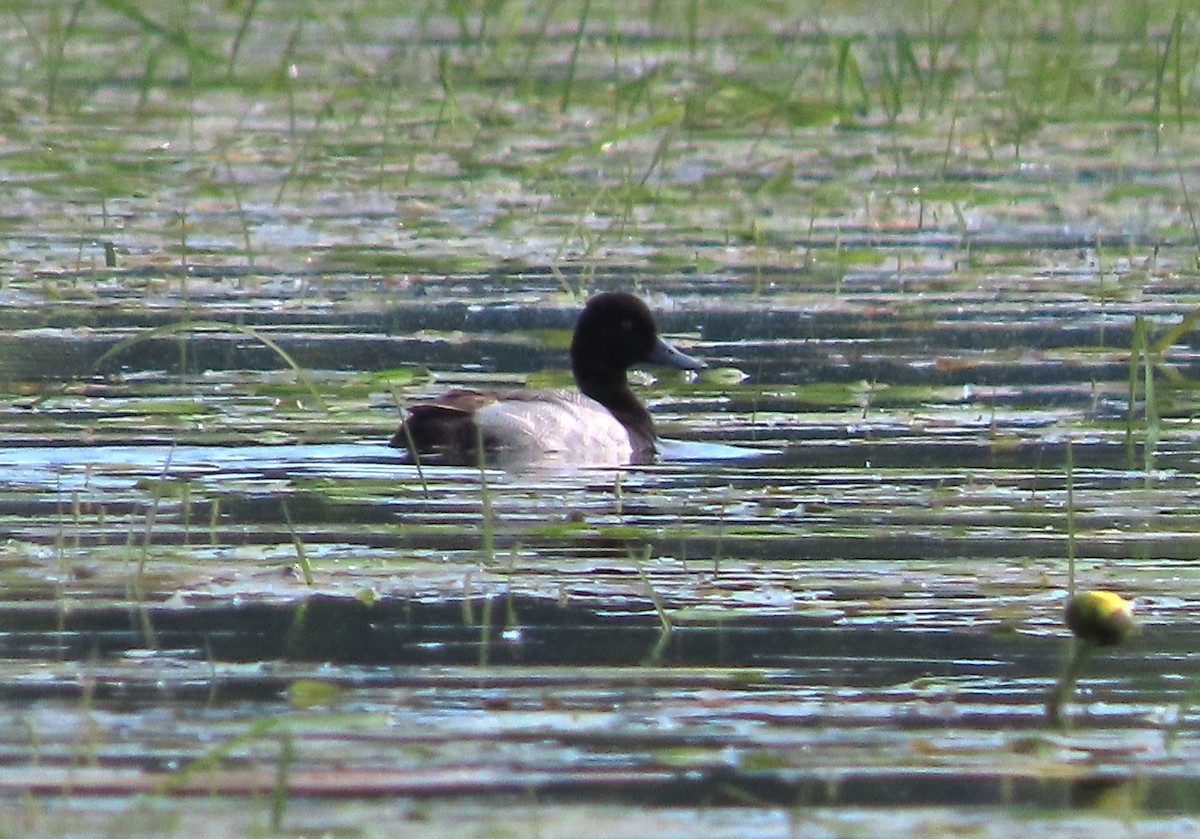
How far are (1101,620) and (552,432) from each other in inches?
163

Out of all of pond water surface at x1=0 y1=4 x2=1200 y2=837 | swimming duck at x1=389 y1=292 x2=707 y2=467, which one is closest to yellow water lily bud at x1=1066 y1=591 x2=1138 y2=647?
pond water surface at x1=0 y1=4 x2=1200 y2=837

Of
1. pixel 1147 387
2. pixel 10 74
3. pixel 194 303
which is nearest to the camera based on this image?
pixel 1147 387

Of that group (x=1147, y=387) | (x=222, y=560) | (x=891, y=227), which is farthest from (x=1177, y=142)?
(x=222, y=560)

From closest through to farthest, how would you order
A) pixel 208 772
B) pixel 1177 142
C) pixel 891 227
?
pixel 208 772 < pixel 891 227 < pixel 1177 142

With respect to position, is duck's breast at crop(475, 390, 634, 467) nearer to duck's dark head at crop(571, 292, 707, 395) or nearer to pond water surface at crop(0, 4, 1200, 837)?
pond water surface at crop(0, 4, 1200, 837)

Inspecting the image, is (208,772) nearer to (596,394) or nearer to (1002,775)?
(1002,775)

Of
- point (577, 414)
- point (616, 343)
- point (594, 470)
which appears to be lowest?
point (594, 470)

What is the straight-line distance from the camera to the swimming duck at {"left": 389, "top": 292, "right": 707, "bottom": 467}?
898cm

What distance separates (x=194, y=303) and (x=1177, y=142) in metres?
6.48

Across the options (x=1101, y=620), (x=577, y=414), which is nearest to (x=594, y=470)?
(x=577, y=414)

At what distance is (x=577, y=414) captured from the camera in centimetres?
973

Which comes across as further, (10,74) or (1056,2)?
(1056,2)

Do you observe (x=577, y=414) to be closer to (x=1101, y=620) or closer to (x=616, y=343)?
(x=616, y=343)

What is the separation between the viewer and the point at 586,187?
48.8ft
